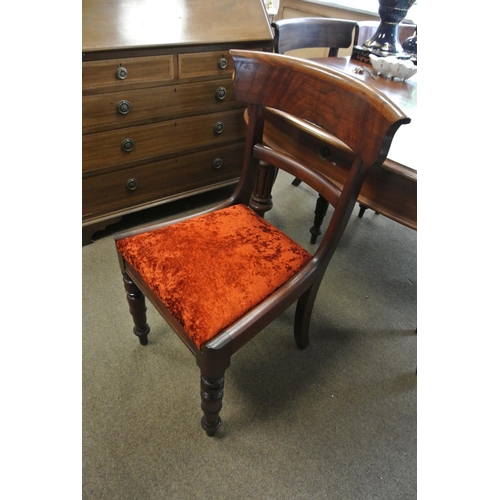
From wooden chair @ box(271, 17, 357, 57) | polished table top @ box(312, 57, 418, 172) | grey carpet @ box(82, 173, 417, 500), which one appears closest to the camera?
polished table top @ box(312, 57, 418, 172)

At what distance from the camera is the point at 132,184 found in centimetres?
193

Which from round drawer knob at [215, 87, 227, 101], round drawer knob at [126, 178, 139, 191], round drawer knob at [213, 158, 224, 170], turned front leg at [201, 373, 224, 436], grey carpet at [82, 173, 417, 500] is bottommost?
grey carpet at [82, 173, 417, 500]

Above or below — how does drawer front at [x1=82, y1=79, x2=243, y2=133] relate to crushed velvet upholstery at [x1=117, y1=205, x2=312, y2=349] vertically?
above

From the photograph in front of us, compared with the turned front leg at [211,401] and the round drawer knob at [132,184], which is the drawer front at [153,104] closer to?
the round drawer knob at [132,184]

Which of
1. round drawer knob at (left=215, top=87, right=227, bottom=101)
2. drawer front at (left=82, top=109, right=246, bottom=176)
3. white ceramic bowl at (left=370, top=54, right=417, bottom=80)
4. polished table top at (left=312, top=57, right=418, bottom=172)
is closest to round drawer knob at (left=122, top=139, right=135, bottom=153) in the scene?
drawer front at (left=82, top=109, right=246, bottom=176)

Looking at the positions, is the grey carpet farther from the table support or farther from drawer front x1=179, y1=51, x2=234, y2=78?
drawer front x1=179, y1=51, x2=234, y2=78

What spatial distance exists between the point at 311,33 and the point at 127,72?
1005 millimetres

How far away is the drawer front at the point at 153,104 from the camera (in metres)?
1.61

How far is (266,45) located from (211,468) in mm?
1947

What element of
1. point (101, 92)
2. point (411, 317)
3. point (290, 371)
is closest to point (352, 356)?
point (290, 371)

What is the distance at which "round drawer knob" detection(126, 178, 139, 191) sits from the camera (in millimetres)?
1913

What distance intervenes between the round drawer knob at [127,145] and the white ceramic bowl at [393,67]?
120 cm

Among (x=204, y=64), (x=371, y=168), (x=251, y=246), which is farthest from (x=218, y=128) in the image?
(x=371, y=168)
